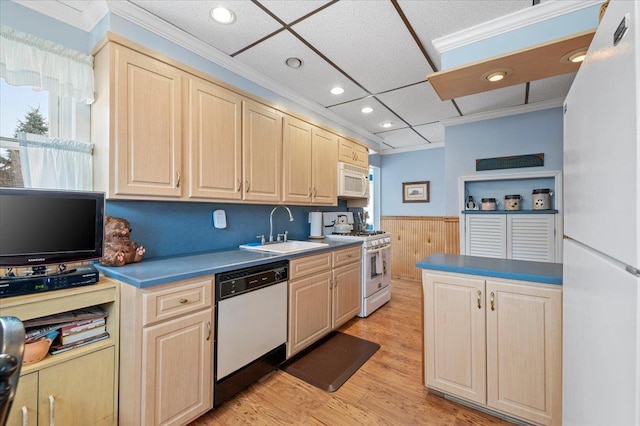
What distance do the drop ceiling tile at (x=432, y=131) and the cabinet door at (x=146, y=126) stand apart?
339 centimetres

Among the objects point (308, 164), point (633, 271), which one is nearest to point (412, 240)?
point (308, 164)

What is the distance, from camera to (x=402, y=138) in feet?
15.5

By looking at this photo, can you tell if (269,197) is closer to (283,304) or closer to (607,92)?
(283,304)

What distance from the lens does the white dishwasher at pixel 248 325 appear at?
1.74m

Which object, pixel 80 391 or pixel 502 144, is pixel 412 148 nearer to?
pixel 502 144

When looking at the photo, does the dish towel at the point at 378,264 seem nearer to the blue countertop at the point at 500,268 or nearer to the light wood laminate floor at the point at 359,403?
the light wood laminate floor at the point at 359,403

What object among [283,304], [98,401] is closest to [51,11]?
[98,401]

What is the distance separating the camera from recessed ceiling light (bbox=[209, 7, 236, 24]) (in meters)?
1.74

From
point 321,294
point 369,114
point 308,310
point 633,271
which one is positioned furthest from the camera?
point 369,114

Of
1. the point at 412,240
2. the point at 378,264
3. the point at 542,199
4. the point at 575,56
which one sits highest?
the point at 575,56

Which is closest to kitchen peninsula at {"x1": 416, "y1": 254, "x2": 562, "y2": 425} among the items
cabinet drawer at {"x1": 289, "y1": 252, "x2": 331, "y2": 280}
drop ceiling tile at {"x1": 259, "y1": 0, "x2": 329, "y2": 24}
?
cabinet drawer at {"x1": 289, "y1": 252, "x2": 331, "y2": 280}

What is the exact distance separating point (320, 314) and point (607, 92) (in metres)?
2.45

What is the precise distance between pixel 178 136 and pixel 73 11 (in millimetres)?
939

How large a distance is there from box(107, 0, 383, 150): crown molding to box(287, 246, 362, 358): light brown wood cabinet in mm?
1714
